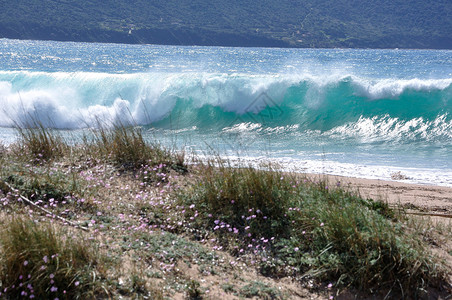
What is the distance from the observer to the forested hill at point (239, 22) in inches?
3068

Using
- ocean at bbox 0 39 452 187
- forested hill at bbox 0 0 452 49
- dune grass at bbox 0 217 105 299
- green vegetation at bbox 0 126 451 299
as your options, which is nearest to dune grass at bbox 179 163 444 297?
green vegetation at bbox 0 126 451 299

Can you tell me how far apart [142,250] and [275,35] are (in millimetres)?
85862

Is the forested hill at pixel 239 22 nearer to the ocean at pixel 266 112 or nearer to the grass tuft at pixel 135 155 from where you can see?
the ocean at pixel 266 112

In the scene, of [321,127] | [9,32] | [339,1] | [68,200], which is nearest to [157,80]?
[321,127]

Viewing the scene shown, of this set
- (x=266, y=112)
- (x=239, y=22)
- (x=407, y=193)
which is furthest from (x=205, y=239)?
(x=239, y=22)

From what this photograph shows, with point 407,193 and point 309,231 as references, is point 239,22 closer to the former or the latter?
point 407,193

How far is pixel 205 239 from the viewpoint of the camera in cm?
429

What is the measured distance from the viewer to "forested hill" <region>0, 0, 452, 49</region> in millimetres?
77938

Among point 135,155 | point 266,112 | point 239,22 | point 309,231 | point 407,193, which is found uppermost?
point 239,22

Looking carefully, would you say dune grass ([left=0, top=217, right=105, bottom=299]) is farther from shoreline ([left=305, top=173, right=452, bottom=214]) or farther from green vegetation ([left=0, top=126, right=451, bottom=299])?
shoreline ([left=305, top=173, right=452, bottom=214])

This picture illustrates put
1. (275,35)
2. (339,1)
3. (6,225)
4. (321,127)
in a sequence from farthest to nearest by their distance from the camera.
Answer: (339,1) → (275,35) → (321,127) → (6,225)

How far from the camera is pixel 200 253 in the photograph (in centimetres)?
391

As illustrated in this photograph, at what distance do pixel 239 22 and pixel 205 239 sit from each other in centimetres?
9169

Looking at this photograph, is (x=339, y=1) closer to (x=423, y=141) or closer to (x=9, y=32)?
(x=9, y=32)
